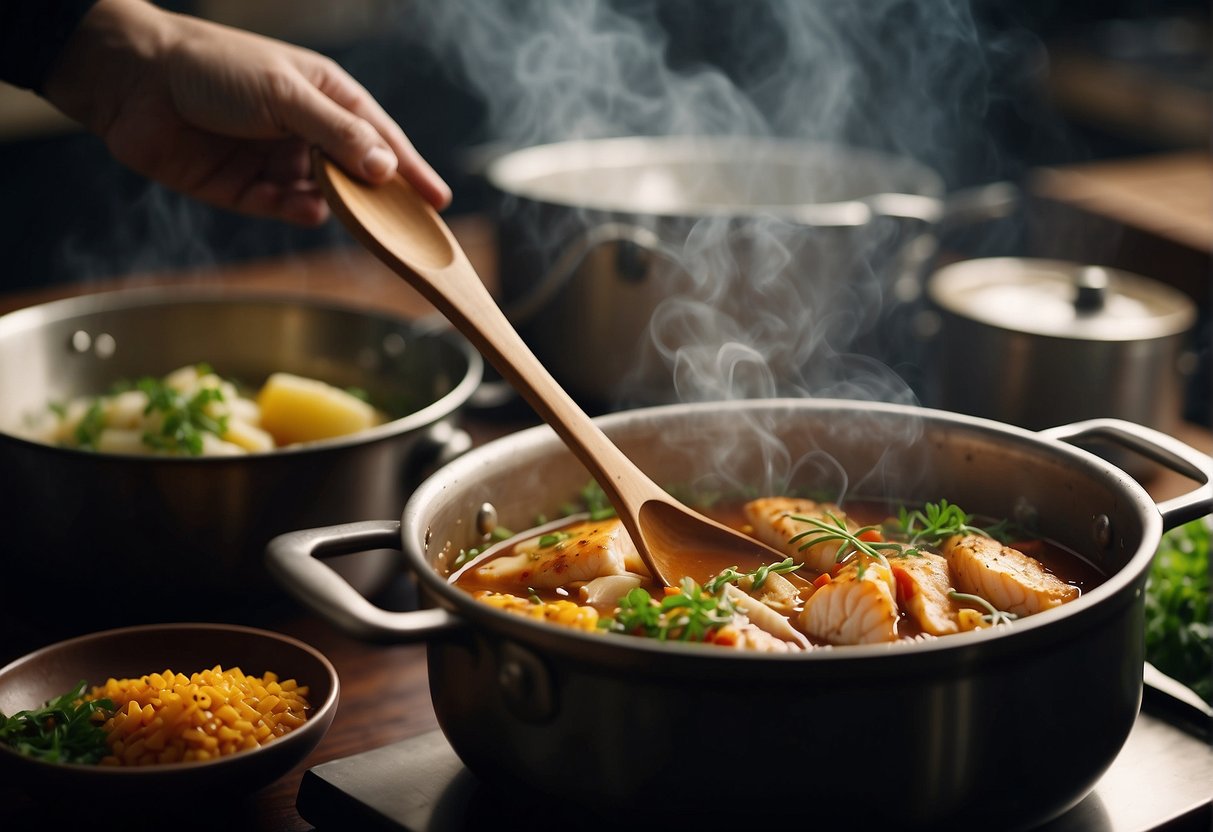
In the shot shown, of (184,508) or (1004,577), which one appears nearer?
(1004,577)

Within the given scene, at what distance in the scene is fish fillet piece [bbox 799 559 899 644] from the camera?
4.41 ft

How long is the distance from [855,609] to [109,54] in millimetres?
1525

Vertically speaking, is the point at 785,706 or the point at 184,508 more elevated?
the point at 785,706

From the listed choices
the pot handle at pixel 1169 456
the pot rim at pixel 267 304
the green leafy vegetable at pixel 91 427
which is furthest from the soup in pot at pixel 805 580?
the green leafy vegetable at pixel 91 427

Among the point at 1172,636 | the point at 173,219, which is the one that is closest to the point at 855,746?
the point at 1172,636

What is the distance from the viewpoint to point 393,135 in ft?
6.84

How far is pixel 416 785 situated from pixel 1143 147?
19.0 feet

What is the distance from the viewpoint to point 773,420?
175 cm

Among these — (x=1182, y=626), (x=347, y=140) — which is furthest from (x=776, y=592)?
(x=347, y=140)

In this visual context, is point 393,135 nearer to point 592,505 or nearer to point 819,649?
point 592,505

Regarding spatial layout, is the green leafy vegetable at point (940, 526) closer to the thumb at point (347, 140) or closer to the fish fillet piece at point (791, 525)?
the fish fillet piece at point (791, 525)

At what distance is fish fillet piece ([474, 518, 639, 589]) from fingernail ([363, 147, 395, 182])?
1.92 feet

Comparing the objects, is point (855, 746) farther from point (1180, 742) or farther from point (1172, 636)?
point (1172, 636)

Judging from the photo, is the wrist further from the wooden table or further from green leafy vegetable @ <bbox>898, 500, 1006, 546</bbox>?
green leafy vegetable @ <bbox>898, 500, 1006, 546</bbox>
